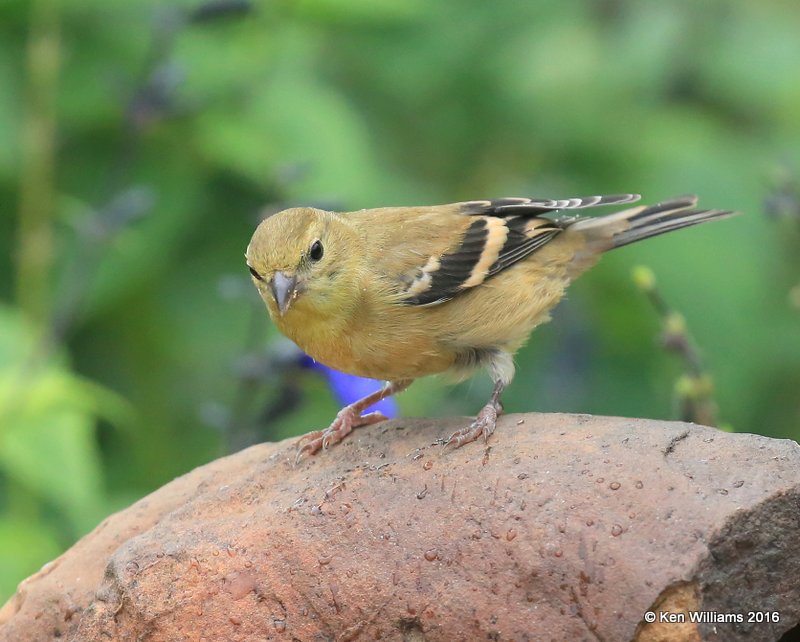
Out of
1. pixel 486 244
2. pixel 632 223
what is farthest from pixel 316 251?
pixel 632 223

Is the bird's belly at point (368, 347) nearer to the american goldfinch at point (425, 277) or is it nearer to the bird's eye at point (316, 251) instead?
the american goldfinch at point (425, 277)

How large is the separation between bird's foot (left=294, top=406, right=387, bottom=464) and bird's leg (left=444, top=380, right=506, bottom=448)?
1.72 feet

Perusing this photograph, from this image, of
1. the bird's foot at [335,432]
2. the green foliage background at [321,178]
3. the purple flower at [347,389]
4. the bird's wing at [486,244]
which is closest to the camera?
the bird's foot at [335,432]

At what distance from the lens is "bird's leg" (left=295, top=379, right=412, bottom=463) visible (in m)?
4.32

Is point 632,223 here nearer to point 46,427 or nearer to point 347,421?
point 347,421

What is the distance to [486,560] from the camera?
3.32m

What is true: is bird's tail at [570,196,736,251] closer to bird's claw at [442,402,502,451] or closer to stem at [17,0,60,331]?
bird's claw at [442,402,502,451]

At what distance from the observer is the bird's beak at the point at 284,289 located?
4.41 metres

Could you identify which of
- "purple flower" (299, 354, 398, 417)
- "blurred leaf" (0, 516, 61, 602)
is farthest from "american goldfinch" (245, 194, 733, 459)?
"blurred leaf" (0, 516, 61, 602)

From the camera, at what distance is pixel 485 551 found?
3.34 meters

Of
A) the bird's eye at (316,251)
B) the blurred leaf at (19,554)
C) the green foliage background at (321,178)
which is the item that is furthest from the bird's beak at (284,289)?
the blurred leaf at (19,554)

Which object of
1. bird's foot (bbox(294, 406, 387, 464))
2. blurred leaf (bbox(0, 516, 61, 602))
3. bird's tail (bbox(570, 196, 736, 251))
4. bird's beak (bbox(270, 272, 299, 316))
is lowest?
blurred leaf (bbox(0, 516, 61, 602))

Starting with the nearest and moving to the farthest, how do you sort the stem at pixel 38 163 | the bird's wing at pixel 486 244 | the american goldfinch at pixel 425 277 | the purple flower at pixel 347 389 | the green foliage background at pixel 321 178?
the american goldfinch at pixel 425 277
the bird's wing at pixel 486 244
the purple flower at pixel 347 389
the stem at pixel 38 163
the green foliage background at pixel 321 178

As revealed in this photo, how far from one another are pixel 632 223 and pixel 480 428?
5.85ft
